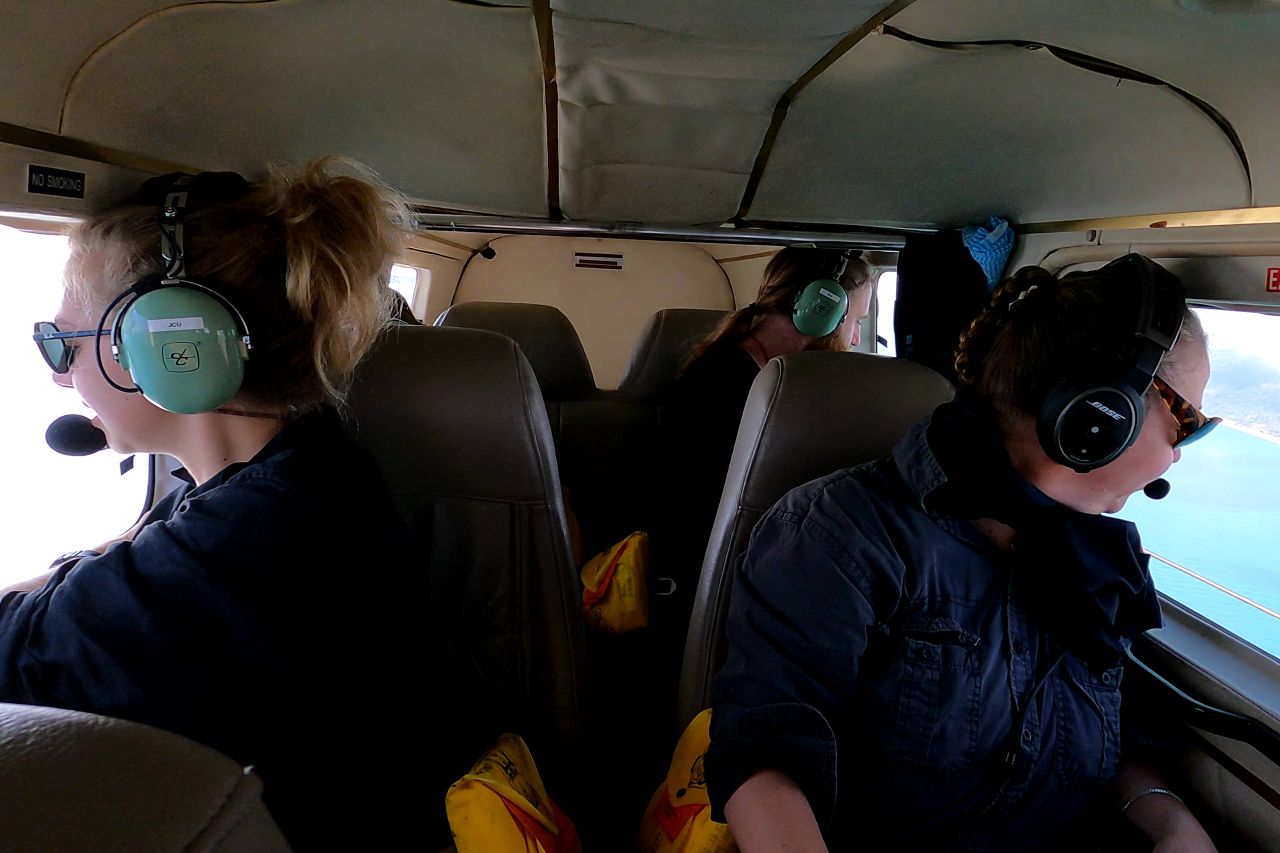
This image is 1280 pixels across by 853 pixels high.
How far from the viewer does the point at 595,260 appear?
5520 millimetres

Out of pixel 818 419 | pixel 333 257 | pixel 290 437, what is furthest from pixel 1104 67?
pixel 290 437

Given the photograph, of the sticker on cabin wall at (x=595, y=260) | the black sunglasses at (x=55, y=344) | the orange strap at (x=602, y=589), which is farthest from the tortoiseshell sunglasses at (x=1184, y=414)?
the sticker on cabin wall at (x=595, y=260)

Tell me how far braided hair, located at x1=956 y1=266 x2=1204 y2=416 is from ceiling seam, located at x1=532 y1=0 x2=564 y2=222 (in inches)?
37.6

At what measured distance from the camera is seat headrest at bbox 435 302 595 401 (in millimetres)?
3018

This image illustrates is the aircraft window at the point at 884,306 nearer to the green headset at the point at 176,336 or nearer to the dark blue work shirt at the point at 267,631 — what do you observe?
the dark blue work shirt at the point at 267,631

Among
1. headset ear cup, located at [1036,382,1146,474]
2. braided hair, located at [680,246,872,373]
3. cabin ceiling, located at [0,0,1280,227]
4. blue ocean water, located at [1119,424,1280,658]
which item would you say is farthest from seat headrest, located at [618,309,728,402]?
headset ear cup, located at [1036,382,1146,474]

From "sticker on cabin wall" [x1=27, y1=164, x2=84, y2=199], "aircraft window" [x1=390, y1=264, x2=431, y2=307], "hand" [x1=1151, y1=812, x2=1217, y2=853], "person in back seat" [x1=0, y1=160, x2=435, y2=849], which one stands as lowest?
"hand" [x1=1151, y1=812, x2=1217, y2=853]

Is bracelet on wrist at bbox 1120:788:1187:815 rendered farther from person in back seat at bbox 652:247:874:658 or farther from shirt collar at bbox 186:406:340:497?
shirt collar at bbox 186:406:340:497

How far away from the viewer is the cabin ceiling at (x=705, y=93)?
3.74 ft

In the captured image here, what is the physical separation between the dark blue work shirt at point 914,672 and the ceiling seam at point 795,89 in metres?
0.70

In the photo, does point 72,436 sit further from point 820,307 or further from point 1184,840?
point 1184,840

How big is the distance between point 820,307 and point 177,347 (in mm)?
1767

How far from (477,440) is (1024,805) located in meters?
1.19

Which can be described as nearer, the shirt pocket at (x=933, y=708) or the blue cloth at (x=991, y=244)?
the shirt pocket at (x=933, y=708)
